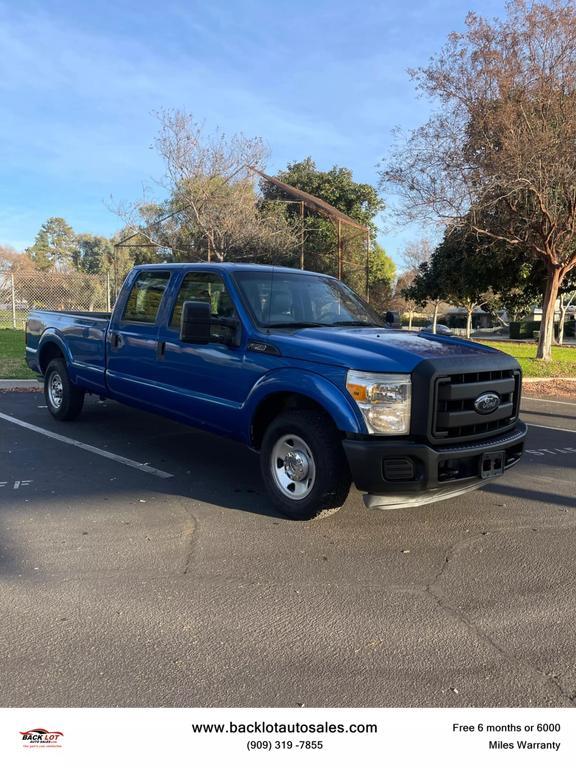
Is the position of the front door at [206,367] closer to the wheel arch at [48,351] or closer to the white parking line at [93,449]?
the white parking line at [93,449]

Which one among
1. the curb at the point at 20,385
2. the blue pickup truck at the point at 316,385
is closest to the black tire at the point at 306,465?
the blue pickup truck at the point at 316,385

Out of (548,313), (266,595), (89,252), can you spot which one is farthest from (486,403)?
(89,252)

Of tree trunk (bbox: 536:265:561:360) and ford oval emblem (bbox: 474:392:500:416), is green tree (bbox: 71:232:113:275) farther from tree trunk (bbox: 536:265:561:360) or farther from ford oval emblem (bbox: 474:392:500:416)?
ford oval emblem (bbox: 474:392:500:416)

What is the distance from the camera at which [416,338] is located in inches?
195

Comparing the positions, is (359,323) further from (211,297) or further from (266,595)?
(266,595)

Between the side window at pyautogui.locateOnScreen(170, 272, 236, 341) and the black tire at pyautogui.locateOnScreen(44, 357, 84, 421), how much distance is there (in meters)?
2.48

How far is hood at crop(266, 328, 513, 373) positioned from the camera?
4.20m

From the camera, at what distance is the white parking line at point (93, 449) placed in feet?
19.3

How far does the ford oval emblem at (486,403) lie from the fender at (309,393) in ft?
Result: 2.99

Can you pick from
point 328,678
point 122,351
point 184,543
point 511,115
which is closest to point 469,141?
point 511,115
